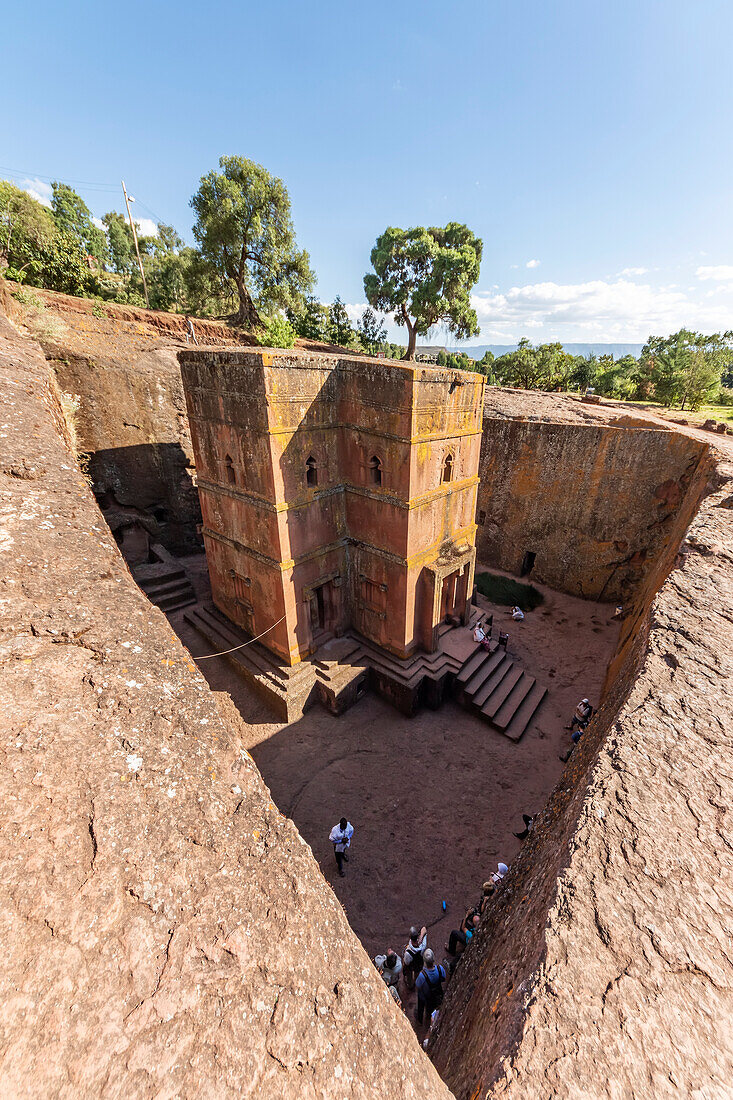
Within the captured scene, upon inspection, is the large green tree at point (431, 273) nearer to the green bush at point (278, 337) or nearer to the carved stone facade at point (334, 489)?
the green bush at point (278, 337)

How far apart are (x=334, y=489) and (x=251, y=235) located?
18.4 m

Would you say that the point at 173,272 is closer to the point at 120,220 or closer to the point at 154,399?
the point at 154,399

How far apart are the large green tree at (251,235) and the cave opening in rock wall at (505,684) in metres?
14.6

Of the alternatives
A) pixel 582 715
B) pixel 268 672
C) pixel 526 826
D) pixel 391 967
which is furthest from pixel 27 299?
pixel 582 715

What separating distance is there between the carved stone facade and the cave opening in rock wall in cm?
193

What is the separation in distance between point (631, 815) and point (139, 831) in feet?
12.6

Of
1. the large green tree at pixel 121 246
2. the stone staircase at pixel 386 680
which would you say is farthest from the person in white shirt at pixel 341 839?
the large green tree at pixel 121 246

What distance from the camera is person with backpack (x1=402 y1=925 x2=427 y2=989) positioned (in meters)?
7.10

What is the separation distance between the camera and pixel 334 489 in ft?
40.5

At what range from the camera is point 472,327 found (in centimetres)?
3072

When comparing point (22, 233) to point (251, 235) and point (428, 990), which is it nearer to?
point (251, 235)

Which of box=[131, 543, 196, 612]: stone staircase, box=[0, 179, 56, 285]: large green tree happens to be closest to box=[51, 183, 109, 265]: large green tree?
box=[0, 179, 56, 285]: large green tree

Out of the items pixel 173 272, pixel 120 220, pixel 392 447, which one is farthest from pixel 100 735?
pixel 120 220

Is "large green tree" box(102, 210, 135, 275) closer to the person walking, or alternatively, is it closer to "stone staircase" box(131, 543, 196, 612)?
"stone staircase" box(131, 543, 196, 612)
